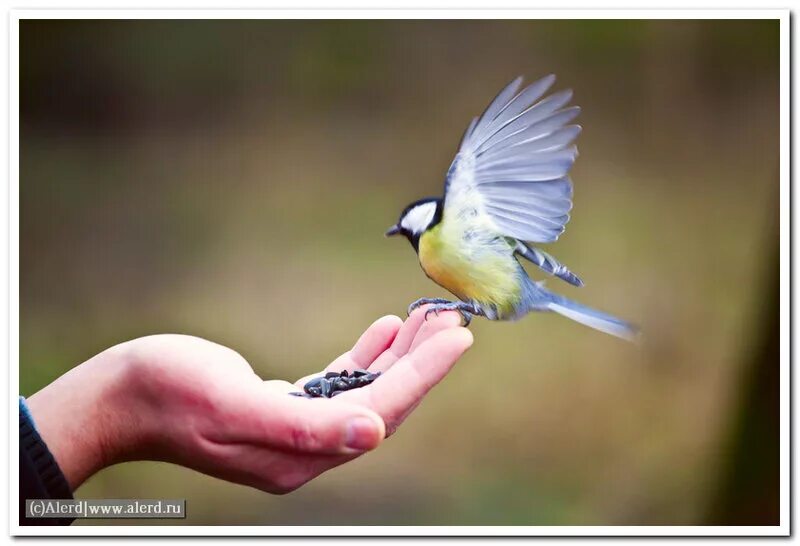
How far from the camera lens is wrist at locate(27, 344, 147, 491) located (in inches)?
55.1

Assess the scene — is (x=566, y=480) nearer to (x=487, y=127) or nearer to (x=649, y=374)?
(x=649, y=374)

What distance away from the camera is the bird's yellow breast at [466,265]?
4.67 ft

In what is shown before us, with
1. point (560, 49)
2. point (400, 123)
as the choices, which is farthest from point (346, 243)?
point (560, 49)

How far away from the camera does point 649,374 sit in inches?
76.7

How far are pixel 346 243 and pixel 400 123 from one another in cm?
28

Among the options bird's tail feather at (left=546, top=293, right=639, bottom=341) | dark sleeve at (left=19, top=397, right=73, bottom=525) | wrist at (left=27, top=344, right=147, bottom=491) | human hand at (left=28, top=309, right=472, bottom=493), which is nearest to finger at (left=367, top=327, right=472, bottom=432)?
human hand at (left=28, top=309, right=472, bottom=493)

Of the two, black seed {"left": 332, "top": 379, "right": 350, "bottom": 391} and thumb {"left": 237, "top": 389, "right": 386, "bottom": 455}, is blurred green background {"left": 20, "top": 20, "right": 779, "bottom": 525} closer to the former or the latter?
black seed {"left": 332, "top": 379, "right": 350, "bottom": 391}

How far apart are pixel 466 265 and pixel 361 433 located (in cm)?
36

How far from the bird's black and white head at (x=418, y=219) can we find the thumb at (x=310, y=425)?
326 mm

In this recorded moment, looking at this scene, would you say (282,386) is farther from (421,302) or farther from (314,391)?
(421,302)

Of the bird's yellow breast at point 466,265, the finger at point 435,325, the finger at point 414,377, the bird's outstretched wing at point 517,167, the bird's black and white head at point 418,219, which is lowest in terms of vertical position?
the finger at point 414,377

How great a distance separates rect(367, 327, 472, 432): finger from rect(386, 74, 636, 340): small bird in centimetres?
16

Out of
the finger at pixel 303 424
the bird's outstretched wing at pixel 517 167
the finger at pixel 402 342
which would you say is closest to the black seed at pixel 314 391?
the finger at pixel 402 342

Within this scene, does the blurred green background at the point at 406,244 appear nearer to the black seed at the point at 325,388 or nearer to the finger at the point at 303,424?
the black seed at the point at 325,388
